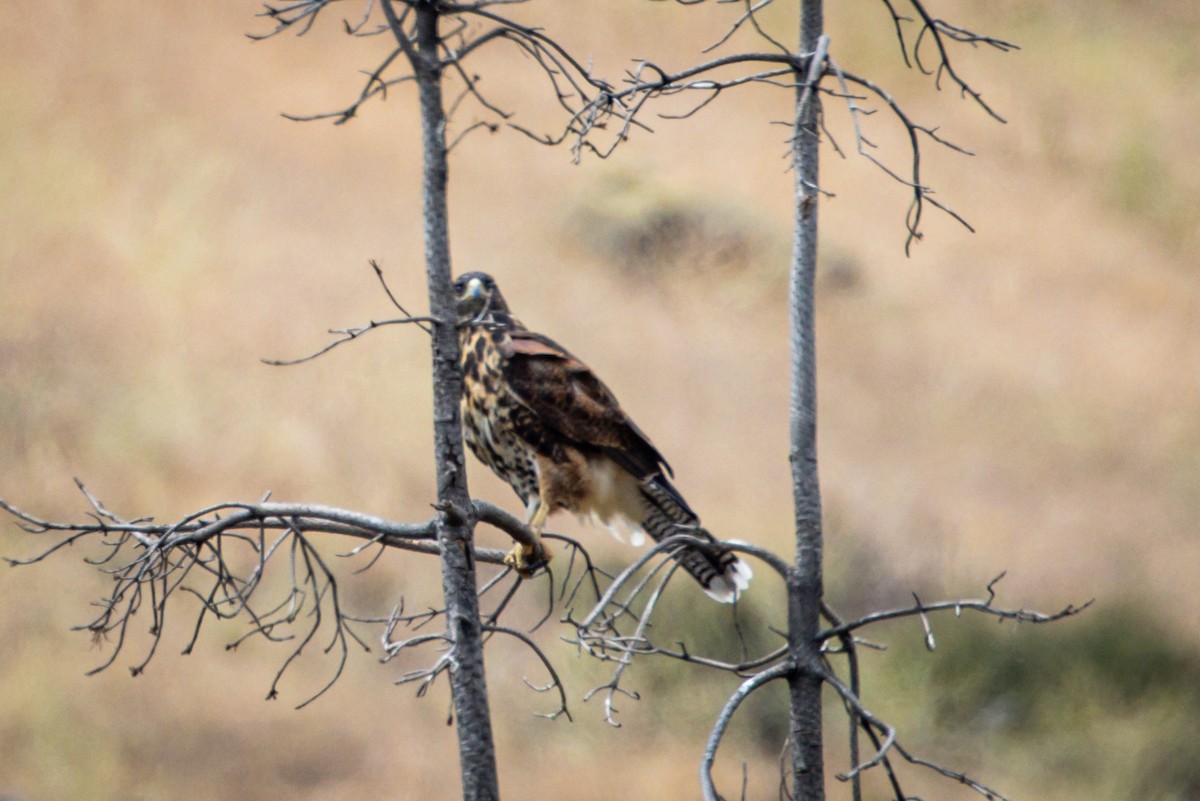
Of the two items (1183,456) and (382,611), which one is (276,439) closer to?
(382,611)

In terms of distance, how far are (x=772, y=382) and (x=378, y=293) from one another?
11.3 ft

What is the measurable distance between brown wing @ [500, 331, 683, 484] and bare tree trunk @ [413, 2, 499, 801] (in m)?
1.82

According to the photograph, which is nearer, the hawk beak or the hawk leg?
the hawk leg

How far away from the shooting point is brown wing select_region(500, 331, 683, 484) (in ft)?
15.0

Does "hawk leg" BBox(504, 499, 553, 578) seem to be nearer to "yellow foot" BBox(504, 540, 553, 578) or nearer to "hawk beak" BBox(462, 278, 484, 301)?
"yellow foot" BBox(504, 540, 553, 578)

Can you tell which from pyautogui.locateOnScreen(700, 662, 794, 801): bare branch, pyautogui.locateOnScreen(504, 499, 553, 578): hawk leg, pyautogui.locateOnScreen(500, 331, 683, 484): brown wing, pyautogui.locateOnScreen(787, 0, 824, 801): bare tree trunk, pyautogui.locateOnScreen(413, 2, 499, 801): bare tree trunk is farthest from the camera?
pyautogui.locateOnScreen(500, 331, 683, 484): brown wing

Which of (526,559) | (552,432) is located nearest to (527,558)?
(526,559)

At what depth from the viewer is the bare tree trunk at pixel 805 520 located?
3.26 metres

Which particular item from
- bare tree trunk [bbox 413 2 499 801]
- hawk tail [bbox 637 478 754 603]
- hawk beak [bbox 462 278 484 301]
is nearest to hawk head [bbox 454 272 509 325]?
hawk beak [bbox 462 278 484 301]

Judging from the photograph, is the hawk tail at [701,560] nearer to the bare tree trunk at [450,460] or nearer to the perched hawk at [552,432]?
the perched hawk at [552,432]

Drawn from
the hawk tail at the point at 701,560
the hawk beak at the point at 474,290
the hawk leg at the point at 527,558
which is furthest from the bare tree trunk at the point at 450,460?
the hawk beak at the point at 474,290

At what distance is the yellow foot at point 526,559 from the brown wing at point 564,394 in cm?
73

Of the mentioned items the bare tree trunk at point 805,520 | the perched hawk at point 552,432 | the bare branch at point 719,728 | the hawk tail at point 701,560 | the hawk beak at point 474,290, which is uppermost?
the hawk beak at point 474,290

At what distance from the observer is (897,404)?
1120 centimetres
